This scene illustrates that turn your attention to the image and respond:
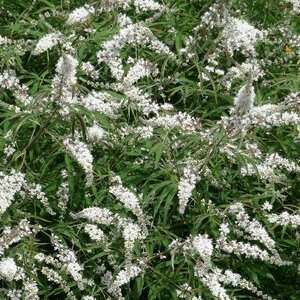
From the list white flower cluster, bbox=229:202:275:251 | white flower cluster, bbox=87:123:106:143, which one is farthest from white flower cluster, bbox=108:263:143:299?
white flower cluster, bbox=87:123:106:143

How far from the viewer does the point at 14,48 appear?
5.76 metres

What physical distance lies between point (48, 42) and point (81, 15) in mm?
354

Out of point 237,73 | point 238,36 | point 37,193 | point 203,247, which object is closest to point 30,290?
point 37,193

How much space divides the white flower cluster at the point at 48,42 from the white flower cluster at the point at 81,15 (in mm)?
134

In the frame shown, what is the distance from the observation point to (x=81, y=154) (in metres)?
4.64

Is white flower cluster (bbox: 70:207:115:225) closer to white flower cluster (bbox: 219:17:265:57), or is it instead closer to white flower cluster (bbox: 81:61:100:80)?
white flower cluster (bbox: 81:61:100:80)

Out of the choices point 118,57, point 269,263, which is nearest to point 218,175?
point 269,263

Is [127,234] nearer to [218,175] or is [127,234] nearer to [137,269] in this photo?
[137,269]

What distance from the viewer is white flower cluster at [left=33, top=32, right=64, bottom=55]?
5.20m

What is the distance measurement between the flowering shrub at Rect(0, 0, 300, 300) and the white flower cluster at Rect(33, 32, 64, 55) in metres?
0.02

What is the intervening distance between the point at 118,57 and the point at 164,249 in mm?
1699

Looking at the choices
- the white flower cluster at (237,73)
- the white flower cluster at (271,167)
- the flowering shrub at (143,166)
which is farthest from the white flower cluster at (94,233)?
the white flower cluster at (237,73)

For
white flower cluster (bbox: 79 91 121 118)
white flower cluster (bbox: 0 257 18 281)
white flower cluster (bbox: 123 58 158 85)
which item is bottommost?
white flower cluster (bbox: 0 257 18 281)

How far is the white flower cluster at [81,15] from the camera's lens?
5.39 meters
